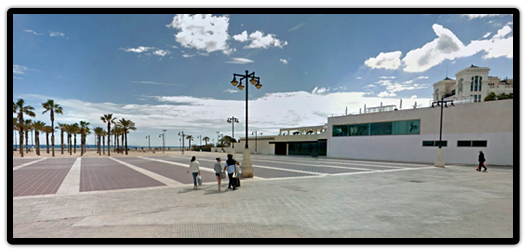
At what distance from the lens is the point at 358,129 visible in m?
37.6

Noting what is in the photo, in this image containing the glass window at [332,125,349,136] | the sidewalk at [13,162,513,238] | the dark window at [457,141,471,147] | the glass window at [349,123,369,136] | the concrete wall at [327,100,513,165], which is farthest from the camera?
the glass window at [332,125,349,136]

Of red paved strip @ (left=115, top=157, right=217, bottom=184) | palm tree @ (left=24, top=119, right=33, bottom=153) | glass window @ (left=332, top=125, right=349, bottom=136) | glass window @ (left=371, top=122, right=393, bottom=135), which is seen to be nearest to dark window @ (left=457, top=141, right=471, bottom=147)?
glass window @ (left=371, top=122, right=393, bottom=135)

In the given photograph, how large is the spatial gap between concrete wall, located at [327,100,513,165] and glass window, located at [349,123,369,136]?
2.18 feet

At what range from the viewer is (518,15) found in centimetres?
293

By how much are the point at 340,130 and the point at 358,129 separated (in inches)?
141

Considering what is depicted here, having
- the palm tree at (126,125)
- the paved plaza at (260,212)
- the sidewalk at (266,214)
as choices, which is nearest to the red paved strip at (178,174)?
the paved plaza at (260,212)

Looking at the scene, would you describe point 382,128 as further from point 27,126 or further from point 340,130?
point 27,126

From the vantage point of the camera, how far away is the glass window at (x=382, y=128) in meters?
33.8

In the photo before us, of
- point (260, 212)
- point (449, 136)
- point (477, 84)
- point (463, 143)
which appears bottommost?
point (260, 212)

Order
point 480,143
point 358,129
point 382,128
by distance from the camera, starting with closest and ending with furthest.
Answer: point 480,143, point 382,128, point 358,129

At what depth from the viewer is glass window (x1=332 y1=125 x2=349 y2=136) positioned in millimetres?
39562

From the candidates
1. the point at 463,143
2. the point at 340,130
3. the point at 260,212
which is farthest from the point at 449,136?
the point at 260,212

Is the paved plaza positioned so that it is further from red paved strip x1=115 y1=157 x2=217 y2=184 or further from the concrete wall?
the concrete wall

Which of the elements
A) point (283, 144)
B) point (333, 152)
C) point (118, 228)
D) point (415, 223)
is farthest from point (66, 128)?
point (415, 223)
